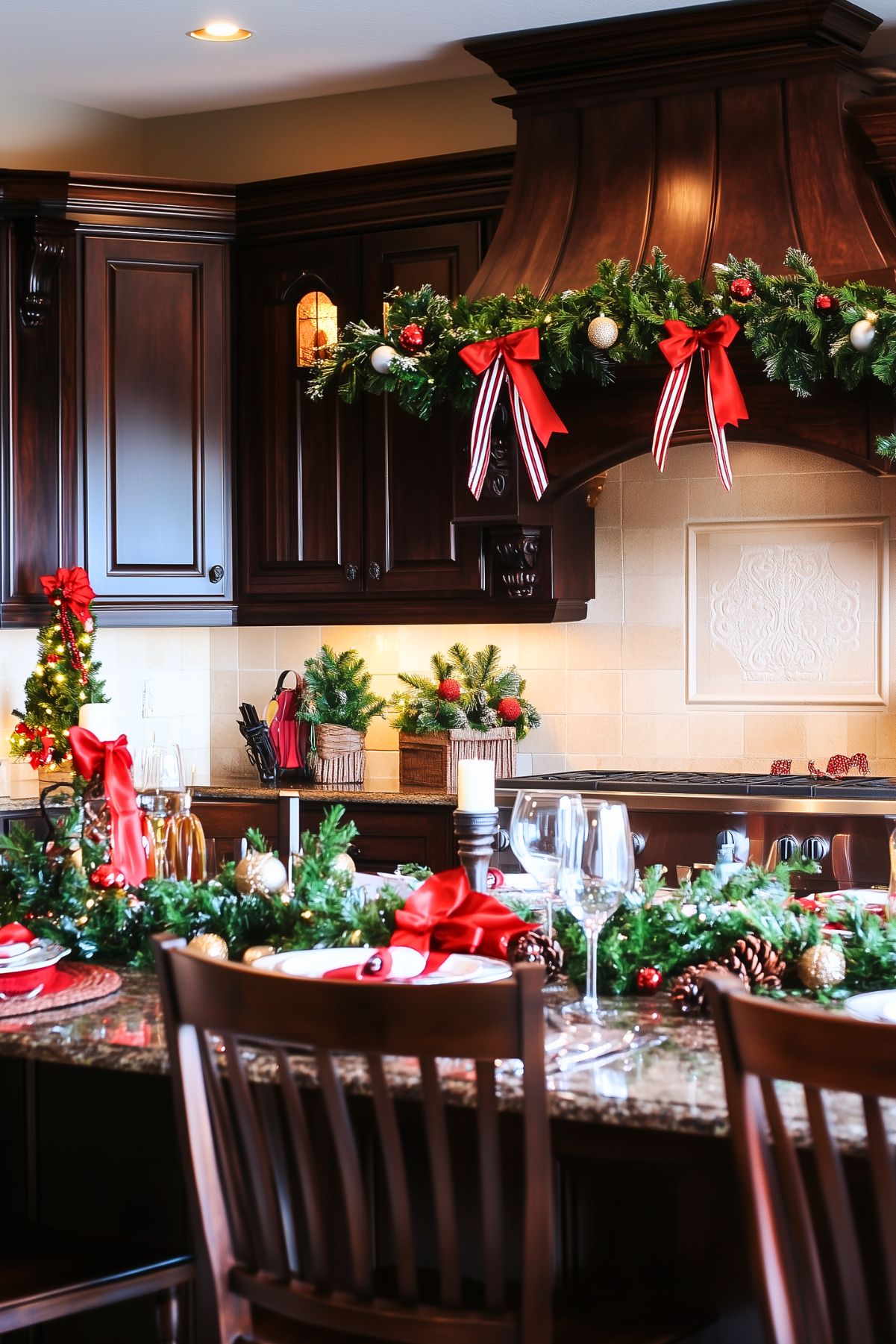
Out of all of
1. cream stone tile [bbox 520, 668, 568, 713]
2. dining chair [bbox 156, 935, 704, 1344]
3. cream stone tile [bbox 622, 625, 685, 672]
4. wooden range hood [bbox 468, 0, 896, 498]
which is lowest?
dining chair [bbox 156, 935, 704, 1344]

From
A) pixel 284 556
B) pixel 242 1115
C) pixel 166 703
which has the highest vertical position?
pixel 284 556

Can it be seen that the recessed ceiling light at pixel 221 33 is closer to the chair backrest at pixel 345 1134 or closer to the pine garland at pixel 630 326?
the pine garland at pixel 630 326

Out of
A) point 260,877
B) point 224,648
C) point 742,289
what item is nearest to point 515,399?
point 742,289

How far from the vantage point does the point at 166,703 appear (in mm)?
4984

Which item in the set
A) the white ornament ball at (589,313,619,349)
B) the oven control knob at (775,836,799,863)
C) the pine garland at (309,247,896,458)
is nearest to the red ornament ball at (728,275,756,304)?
the pine garland at (309,247,896,458)

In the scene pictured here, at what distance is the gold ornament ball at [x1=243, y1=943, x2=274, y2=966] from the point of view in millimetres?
1875

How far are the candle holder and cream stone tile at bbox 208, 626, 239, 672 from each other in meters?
3.08

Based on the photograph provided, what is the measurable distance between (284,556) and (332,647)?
38cm

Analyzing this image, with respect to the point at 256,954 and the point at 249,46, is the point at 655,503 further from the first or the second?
the point at 256,954

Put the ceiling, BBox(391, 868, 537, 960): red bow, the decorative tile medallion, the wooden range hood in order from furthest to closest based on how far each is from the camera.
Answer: the decorative tile medallion → the ceiling → the wooden range hood → BBox(391, 868, 537, 960): red bow

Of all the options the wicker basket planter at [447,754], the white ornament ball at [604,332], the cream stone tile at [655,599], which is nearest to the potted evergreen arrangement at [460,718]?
the wicker basket planter at [447,754]

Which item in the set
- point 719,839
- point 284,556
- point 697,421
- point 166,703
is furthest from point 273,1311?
point 166,703

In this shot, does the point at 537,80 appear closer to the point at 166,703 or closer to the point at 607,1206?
the point at 166,703

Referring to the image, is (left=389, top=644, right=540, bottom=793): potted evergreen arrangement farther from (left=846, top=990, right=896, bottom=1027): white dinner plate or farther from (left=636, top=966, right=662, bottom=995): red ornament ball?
(left=846, top=990, right=896, bottom=1027): white dinner plate
